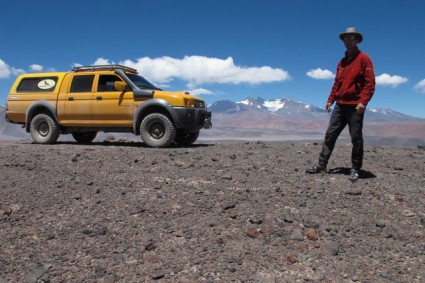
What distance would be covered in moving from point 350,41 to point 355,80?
21.5 inches

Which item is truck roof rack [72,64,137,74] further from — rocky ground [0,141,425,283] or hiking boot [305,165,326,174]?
hiking boot [305,165,326,174]

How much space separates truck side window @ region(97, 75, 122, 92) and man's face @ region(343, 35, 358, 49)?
5.91m

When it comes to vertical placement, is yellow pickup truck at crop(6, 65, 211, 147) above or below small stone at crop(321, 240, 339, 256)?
above

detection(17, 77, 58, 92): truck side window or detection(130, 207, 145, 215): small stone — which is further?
detection(17, 77, 58, 92): truck side window

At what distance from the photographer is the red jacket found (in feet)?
17.7

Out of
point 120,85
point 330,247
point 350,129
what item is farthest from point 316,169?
point 120,85

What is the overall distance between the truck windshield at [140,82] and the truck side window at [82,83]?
107 cm

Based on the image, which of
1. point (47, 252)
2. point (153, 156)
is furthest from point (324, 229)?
point (153, 156)

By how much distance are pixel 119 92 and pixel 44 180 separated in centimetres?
400

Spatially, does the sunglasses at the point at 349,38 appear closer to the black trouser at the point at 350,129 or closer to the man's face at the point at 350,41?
the man's face at the point at 350,41

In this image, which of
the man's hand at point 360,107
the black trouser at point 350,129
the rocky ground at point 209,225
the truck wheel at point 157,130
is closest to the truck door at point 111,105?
the truck wheel at point 157,130

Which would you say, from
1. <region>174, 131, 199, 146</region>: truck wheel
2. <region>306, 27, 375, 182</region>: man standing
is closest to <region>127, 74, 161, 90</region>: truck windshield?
<region>174, 131, 199, 146</region>: truck wheel

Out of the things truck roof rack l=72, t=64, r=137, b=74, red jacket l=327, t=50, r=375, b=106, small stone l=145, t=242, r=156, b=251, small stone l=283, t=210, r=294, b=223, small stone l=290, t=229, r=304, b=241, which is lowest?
small stone l=145, t=242, r=156, b=251

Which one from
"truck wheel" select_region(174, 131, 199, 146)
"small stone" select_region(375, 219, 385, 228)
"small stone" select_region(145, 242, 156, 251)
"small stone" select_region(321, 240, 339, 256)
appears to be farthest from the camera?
"truck wheel" select_region(174, 131, 199, 146)
